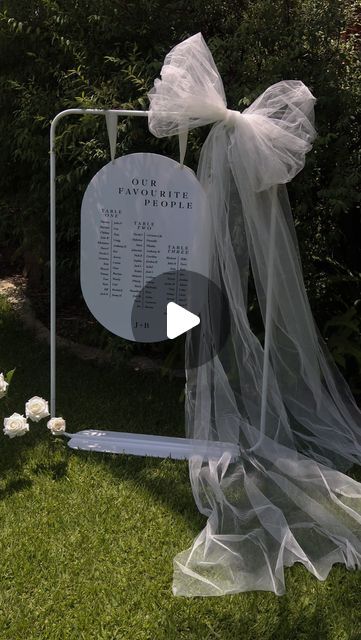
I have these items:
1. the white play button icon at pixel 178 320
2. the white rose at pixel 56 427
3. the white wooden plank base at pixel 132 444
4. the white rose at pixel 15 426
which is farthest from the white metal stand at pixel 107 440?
the white play button icon at pixel 178 320

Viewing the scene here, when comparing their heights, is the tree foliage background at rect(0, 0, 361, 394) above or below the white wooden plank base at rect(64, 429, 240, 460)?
above

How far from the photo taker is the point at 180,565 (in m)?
2.77

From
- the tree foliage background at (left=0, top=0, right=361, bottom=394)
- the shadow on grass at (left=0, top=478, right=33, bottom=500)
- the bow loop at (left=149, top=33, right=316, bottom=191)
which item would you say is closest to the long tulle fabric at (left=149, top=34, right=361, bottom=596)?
the bow loop at (left=149, top=33, right=316, bottom=191)

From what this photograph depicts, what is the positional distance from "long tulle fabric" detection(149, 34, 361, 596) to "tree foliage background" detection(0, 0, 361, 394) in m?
0.60

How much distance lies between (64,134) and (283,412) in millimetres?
2083

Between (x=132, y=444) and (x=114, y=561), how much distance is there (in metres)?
0.94

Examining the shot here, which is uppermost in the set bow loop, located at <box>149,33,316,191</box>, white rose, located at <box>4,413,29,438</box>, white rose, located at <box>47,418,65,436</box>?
bow loop, located at <box>149,33,316,191</box>

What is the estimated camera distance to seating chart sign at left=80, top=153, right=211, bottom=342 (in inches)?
133

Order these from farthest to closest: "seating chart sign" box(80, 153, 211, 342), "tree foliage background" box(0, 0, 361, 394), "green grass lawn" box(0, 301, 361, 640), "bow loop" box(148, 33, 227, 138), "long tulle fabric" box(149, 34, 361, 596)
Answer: "tree foliage background" box(0, 0, 361, 394)
"seating chart sign" box(80, 153, 211, 342)
"bow loop" box(148, 33, 227, 138)
"long tulle fabric" box(149, 34, 361, 596)
"green grass lawn" box(0, 301, 361, 640)

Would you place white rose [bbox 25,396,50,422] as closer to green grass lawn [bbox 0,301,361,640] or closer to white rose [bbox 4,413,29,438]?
white rose [bbox 4,413,29,438]

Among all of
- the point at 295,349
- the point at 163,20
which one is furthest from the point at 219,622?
the point at 163,20

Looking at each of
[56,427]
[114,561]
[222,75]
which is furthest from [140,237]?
[114,561]

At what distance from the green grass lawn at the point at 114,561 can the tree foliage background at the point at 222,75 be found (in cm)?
148

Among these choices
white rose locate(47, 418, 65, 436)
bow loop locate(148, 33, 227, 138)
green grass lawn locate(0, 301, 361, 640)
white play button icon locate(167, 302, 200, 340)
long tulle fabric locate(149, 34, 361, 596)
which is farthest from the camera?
white rose locate(47, 418, 65, 436)
